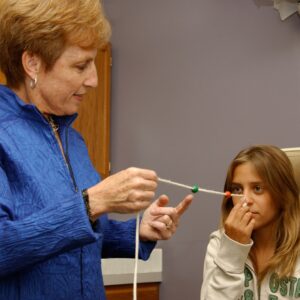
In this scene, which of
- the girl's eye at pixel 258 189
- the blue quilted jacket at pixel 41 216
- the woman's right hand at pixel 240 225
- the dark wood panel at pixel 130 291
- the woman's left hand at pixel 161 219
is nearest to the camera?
the blue quilted jacket at pixel 41 216

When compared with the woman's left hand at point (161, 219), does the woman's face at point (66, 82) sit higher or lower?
higher

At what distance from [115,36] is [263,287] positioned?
6.12 feet

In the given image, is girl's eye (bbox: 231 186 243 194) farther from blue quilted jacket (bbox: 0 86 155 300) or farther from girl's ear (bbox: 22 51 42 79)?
girl's ear (bbox: 22 51 42 79)

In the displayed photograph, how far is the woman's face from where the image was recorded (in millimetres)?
1080

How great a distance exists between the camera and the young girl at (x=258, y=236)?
1.38 m

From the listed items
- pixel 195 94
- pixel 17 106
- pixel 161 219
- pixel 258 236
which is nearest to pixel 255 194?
pixel 258 236

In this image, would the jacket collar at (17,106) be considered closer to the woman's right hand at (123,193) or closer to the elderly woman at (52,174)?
the elderly woman at (52,174)

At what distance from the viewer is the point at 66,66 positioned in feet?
3.54

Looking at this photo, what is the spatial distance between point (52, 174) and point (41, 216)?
170 millimetres

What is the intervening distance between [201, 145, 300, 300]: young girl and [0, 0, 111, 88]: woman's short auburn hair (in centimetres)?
65

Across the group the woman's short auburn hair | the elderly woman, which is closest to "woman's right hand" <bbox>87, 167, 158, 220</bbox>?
the elderly woman

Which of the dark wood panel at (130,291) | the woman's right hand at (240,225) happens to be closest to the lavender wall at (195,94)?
the dark wood panel at (130,291)

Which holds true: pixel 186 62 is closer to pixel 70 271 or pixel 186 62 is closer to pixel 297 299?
pixel 297 299

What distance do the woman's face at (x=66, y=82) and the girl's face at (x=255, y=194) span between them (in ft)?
1.98
